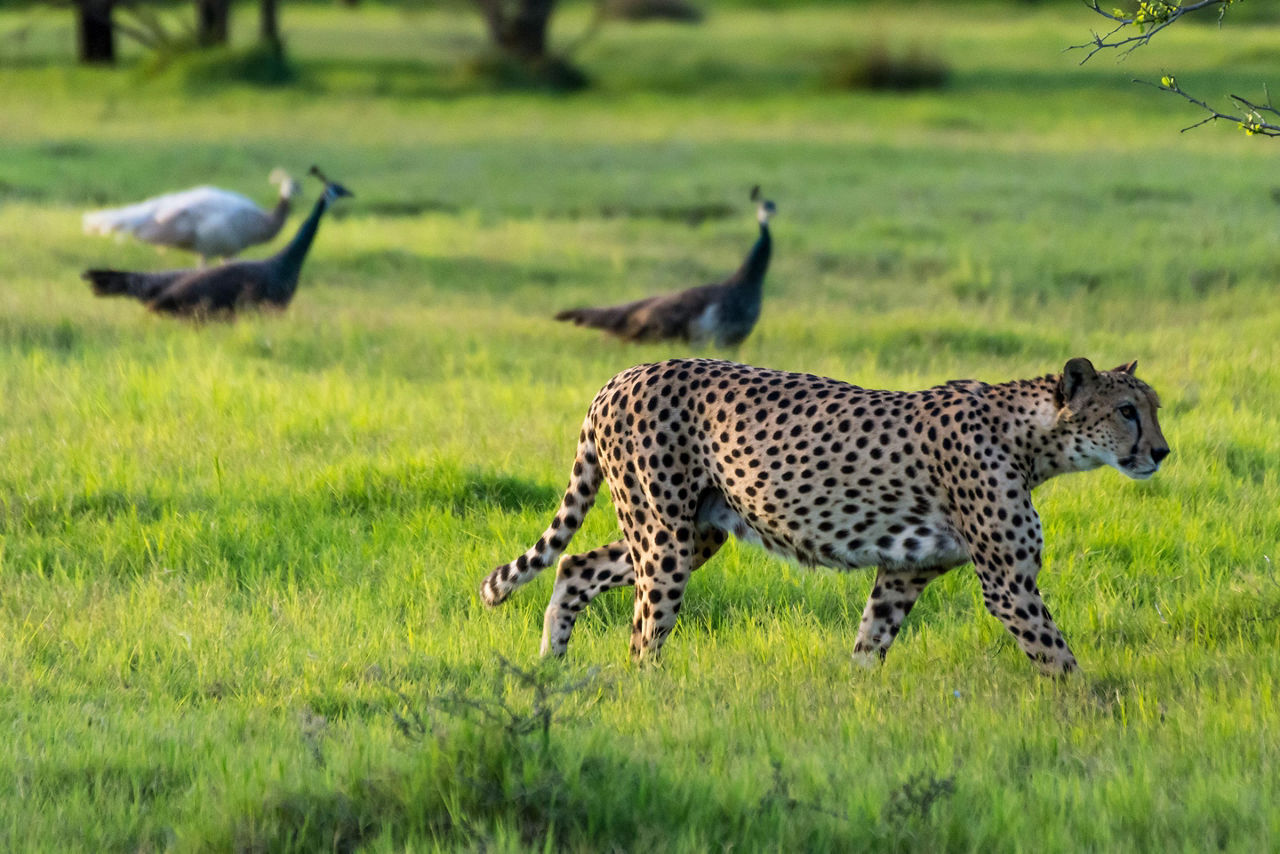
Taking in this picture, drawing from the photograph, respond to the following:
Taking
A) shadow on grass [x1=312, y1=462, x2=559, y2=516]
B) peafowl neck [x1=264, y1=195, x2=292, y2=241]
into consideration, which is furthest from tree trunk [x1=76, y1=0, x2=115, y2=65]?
shadow on grass [x1=312, y1=462, x2=559, y2=516]

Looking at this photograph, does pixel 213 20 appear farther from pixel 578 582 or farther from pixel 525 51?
pixel 578 582

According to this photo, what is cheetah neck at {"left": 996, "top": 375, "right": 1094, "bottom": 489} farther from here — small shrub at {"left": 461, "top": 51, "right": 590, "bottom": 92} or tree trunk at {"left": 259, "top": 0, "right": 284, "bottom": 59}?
tree trunk at {"left": 259, "top": 0, "right": 284, "bottom": 59}

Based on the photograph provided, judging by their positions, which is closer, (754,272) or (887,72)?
(754,272)

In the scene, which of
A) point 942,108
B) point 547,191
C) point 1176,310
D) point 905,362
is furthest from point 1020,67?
point 905,362

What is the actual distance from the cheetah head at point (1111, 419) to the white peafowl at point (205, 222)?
10.8 m

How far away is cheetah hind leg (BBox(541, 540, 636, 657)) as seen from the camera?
5820mm

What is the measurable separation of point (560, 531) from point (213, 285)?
6819 mm

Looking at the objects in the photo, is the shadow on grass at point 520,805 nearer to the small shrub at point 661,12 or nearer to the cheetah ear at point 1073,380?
the cheetah ear at point 1073,380

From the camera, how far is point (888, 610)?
5.64 m

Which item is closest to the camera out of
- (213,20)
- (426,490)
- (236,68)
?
(426,490)

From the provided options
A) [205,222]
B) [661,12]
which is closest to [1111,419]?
[205,222]

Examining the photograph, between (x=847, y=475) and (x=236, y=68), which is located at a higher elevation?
(x=847, y=475)

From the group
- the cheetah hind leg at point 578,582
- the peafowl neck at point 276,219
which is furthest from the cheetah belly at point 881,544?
the peafowl neck at point 276,219

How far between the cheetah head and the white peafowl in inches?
424
